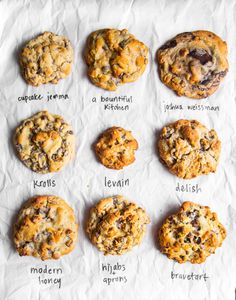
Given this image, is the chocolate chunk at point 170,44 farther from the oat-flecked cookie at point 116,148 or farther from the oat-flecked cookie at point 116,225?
the oat-flecked cookie at point 116,225

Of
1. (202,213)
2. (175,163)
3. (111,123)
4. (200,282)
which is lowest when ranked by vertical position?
(200,282)

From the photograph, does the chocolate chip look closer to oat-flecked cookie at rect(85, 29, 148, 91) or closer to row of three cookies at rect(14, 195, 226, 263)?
row of three cookies at rect(14, 195, 226, 263)

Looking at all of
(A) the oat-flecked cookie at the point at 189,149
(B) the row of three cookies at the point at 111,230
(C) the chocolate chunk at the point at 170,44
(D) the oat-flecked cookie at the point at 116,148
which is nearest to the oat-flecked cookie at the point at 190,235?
(B) the row of three cookies at the point at 111,230

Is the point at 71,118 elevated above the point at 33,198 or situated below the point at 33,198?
above

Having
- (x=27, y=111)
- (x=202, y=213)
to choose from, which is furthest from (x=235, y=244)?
(x=27, y=111)

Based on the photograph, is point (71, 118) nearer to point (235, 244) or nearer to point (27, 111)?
point (27, 111)
